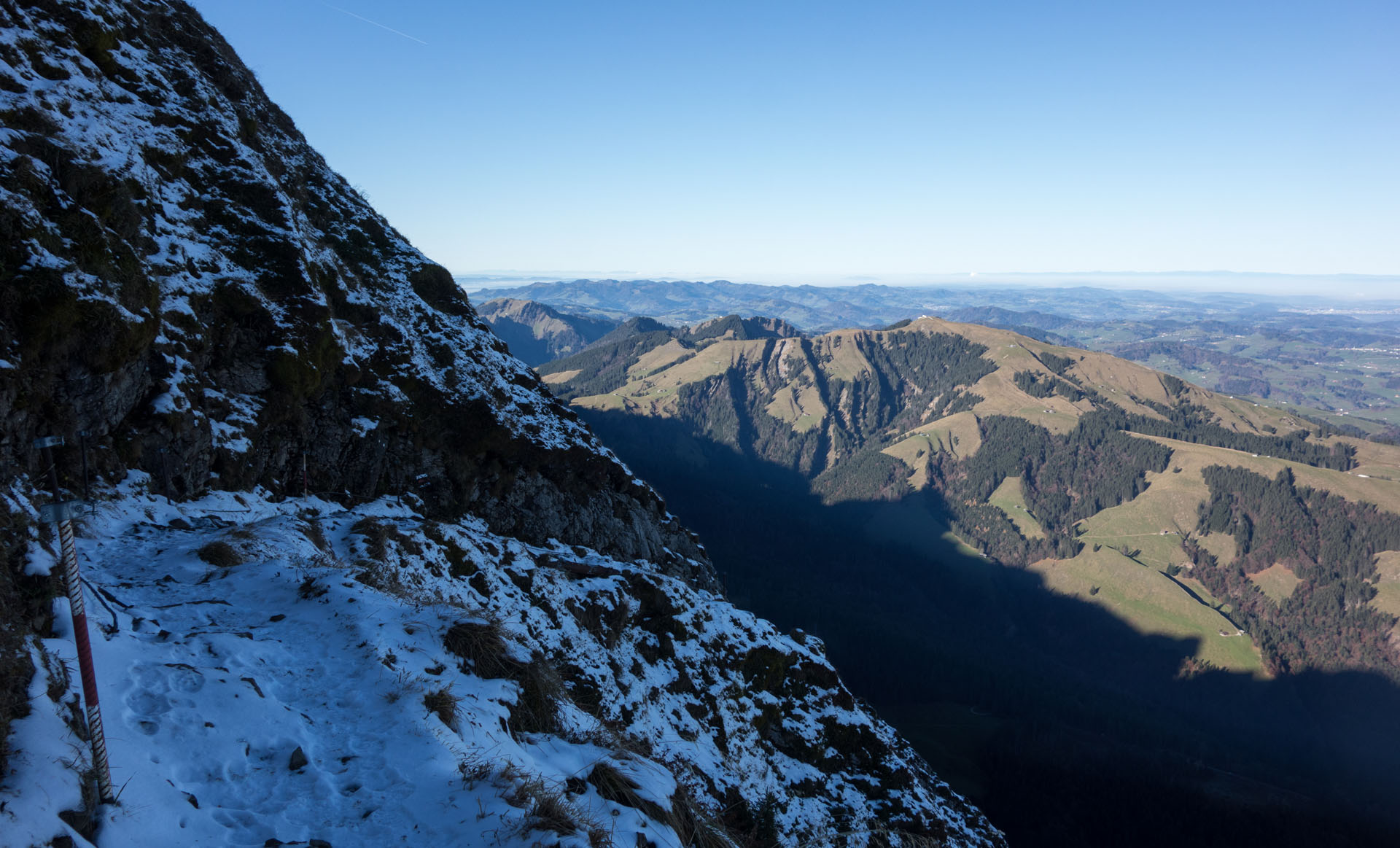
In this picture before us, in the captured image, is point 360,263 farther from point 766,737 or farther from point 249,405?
point 766,737

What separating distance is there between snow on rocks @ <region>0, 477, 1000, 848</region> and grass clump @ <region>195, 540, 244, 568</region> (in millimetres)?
72

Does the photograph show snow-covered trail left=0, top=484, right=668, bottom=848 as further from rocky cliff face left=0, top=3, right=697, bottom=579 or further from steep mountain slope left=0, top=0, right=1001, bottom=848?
rocky cliff face left=0, top=3, right=697, bottom=579

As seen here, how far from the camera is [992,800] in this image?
100 m

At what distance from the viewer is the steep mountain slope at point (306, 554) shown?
8.91 meters

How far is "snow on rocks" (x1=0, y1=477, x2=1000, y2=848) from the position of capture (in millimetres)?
8195

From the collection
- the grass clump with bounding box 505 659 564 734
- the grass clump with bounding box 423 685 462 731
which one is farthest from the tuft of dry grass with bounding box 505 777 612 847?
the grass clump with bounding box 505 659 564 734

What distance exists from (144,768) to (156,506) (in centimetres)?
1697

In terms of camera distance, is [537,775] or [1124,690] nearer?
[537,775]

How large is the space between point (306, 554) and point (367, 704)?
402 inches

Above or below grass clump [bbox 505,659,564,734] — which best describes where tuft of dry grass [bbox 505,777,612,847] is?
above

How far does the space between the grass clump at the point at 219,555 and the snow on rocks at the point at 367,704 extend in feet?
0.23

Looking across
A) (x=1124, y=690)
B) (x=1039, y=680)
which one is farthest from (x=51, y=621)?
(x=1124, y=690)

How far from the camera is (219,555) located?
16.9m

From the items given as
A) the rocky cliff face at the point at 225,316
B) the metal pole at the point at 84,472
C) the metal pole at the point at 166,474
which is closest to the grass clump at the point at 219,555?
the metal pole at the point at 84,472
